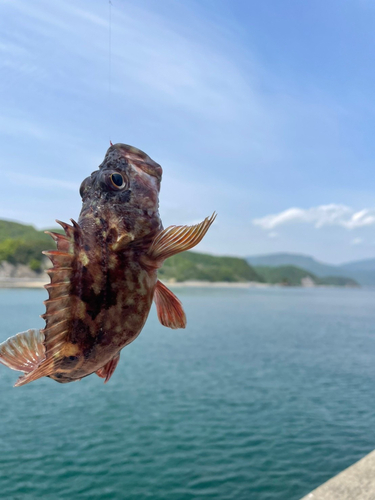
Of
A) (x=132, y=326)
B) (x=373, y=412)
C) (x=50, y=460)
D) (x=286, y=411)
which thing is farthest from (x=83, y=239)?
(x=373, y=412)

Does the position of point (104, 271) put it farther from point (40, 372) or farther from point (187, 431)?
point (187, 431)

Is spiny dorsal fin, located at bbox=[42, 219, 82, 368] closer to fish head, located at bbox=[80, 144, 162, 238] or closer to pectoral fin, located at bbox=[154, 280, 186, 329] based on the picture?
fish head, located at bbox=[80, 144, 162, 238]

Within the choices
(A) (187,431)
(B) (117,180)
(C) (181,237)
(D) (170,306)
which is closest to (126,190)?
(B) (117,180)

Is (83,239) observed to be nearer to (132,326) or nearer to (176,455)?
(132,326)

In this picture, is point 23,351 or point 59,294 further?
point 23,351

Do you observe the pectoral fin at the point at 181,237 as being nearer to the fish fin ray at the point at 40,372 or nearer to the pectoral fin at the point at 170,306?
the pectoral fin at the point at 170,306

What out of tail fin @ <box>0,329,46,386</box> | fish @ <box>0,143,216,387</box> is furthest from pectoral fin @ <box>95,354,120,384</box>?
tail fin @ <box>0,329,46,386</box>
